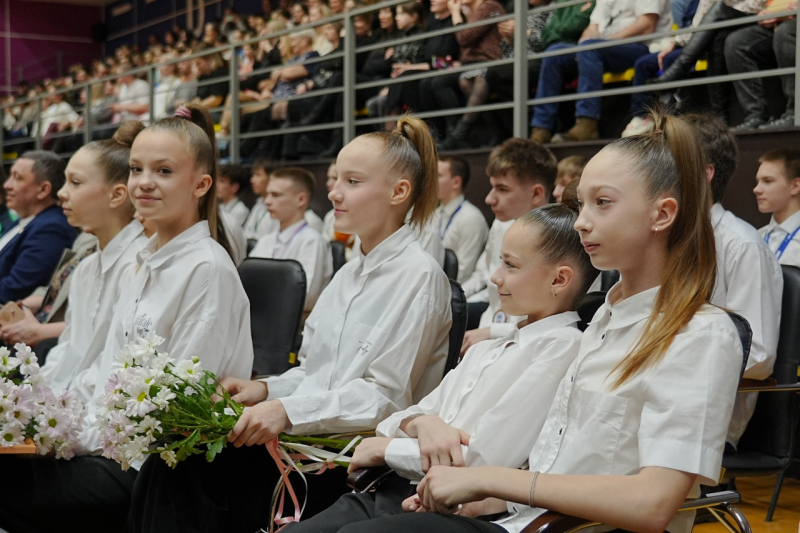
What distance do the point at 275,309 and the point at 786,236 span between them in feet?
8.36

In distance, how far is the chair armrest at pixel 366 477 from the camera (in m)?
1.96

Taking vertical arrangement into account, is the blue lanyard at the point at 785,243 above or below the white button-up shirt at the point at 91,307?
above

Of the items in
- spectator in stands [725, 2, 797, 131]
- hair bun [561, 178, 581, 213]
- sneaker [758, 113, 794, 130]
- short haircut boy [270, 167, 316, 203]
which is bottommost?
hair bun [561, 178, 581, 213]

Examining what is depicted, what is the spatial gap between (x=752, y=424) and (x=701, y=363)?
1.52 metres

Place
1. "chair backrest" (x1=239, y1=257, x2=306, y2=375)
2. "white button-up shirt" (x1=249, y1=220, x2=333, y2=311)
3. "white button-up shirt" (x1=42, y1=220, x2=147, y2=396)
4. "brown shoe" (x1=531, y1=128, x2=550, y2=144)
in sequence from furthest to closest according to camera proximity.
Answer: "brown shoe" (x1=531, y1=128, x2=550, y2=144) < "white button-up shirt" (x1=249, y1=220, x2=333, y2=311) < "chair backrest" (x1=239, y1=257, x2=306, y2=375) < "white button-up shirt" (x1=42, y1=220, x2=147, y2=396)

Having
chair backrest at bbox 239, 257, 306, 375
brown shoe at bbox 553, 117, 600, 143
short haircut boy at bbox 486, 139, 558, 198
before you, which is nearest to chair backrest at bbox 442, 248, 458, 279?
short haircut boy at bbox 486, 139, 558, 198

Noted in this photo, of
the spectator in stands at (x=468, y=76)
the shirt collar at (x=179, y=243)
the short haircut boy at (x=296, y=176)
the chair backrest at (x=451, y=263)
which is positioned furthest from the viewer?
the spectator in stands at (x=468, y=76)

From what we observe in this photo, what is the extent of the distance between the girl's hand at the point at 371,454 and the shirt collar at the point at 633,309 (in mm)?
618

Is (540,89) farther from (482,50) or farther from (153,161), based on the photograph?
(153,161)

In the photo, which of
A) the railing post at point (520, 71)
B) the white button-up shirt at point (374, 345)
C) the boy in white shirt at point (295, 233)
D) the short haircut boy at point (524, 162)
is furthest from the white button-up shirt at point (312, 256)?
the white button-up shirt at point (374, 345)

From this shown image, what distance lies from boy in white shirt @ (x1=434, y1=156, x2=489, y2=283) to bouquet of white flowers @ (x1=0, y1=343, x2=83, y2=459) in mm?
3486

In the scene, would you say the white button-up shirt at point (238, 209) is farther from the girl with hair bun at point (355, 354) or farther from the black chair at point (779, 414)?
the black chair at point (779, 414)

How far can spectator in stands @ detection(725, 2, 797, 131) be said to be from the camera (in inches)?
176

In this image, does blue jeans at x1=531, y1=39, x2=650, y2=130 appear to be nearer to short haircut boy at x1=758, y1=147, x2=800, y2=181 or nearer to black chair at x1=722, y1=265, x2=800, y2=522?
short haircut boy at x1=758, y1=147, x2=800, y2=181
